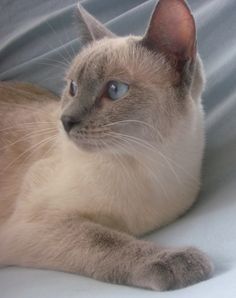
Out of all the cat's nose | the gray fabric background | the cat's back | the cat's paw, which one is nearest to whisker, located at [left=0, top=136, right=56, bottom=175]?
the cat's back

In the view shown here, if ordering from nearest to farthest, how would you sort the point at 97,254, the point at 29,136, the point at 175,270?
the point at 175,270, the point at 97,254, the point at 29,136

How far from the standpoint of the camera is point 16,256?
1.31 metres

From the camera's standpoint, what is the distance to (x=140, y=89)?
4.01 ft

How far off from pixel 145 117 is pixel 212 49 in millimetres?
584

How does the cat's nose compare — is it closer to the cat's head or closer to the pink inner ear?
the cat's head

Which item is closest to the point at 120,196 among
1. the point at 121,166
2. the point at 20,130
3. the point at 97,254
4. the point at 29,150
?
the point at 121,166

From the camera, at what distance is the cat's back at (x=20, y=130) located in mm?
1544

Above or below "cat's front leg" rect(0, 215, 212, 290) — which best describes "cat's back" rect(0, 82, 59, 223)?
above

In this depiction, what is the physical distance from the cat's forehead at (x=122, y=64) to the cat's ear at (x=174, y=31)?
0.10ft

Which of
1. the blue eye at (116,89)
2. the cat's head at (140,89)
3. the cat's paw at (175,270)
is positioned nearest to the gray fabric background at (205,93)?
the cat's paw at (175,270)

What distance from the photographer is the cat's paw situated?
1.02 meters

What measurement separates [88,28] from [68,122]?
391 millimetres

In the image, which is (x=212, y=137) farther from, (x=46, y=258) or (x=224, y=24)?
(x=46, y=258)

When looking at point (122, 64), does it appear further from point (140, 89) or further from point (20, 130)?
point (20, 130)
